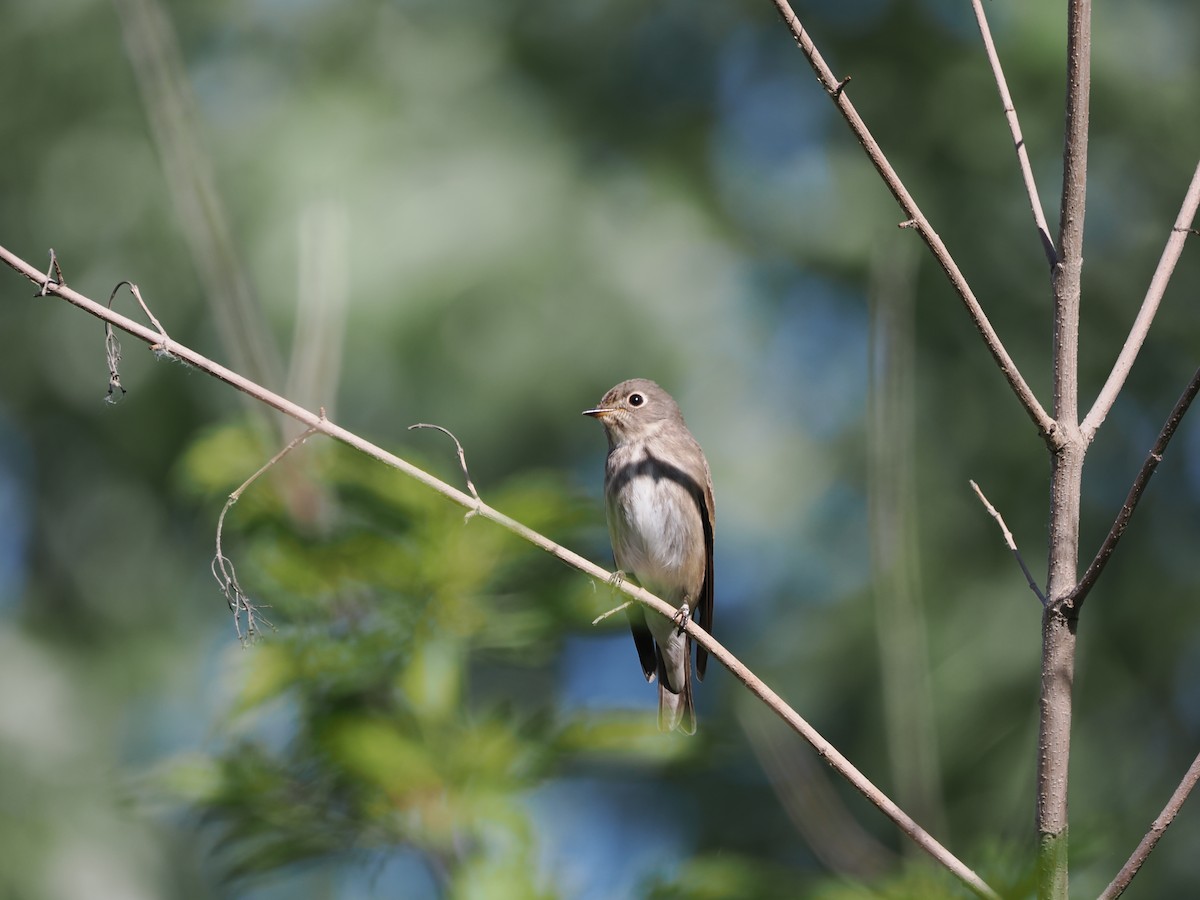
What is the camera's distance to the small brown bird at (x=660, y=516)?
5000mm

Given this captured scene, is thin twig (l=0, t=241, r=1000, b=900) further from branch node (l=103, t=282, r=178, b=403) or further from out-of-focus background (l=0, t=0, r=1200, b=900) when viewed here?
out-of-focus background (l=0, t=0, r=1200, b=900)

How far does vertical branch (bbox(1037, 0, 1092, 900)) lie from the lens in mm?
1687

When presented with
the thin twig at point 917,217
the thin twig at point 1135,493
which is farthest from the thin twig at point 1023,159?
the thin twig at point 1135,493

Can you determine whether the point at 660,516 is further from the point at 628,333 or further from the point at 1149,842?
the point at 1149,842

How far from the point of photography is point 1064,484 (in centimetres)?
183

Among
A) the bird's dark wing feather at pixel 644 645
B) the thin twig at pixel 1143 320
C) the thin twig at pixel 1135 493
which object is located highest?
the bird's dark wing feather at pixel 644 645

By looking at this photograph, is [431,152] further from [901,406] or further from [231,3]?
[901,406]

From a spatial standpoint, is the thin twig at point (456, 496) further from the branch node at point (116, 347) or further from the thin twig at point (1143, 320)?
Result: the thin twig at point (1143, 320)

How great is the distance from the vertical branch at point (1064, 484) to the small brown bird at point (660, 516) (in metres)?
3.09

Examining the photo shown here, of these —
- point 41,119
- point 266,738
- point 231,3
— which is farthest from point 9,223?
point 266,738

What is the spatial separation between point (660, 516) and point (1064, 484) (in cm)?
321

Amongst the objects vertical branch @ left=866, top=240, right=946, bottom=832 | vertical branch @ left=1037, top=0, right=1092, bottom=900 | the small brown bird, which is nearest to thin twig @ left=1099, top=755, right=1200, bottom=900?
vertical branch @ left=1037, top=0, right=1092, bottom=900

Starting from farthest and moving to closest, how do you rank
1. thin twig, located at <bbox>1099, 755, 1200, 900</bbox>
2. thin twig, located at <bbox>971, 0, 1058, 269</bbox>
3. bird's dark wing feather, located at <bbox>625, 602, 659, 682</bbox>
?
bird's dark wing feather, located at <bbox>625, 602, 659, 682</bbox> → thin twig, located at <bbox>971, 0, 1058, 269</bbox> → thin twig, located at <bbox>1099, 755, 1200, 900</bbox>

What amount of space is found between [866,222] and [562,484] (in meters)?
3.77
